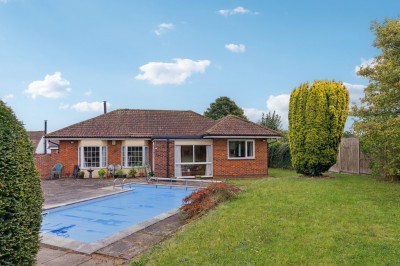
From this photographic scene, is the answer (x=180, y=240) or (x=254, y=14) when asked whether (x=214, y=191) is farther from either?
(x=254, y=14)

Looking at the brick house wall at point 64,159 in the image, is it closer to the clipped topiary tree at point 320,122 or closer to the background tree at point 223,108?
the clipped topiary tree at point 320,122

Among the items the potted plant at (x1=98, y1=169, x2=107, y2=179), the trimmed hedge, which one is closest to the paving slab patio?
the potted plant at (x1=98, y1=169, x2=107, y2=179)

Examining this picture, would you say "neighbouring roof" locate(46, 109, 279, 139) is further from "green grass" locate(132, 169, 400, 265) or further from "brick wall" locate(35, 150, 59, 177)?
"green grass" locate(132, 169, 400, 265)

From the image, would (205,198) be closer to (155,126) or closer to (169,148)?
(169,148)

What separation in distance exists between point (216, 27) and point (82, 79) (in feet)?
27.1

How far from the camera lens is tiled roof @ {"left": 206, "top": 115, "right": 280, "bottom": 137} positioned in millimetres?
21625

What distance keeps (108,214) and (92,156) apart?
1188 centimetres

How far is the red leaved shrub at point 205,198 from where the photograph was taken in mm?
10008

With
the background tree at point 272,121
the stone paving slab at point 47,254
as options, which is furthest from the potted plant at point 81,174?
the background tree at point 272,121

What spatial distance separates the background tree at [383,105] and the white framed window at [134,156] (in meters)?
15.2

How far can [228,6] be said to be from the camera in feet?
52.3

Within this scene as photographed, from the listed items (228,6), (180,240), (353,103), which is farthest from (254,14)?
(180,240)

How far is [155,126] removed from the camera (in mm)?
26297

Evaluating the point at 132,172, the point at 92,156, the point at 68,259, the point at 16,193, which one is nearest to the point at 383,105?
the point at 68,259
